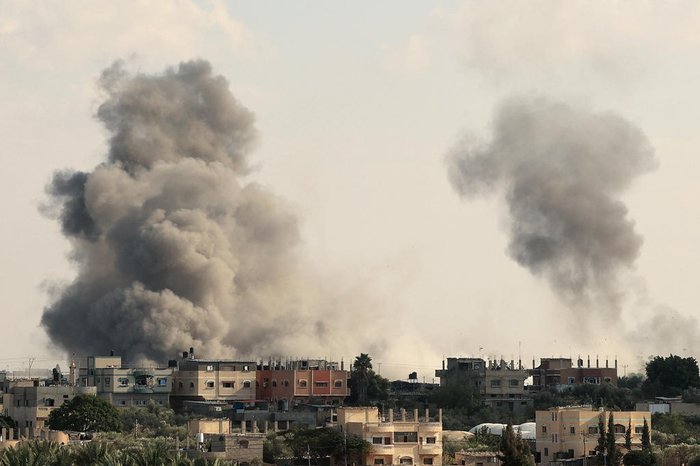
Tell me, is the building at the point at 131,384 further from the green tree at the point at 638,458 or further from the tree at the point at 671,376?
the green tree at the point at 638,458

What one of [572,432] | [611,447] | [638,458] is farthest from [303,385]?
[638,458]

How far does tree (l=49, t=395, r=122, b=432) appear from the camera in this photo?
93.0m

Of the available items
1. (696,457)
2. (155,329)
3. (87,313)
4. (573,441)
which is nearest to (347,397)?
(155,329)

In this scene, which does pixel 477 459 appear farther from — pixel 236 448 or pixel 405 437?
pixel 236 448

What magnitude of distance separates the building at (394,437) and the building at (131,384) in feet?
99.2

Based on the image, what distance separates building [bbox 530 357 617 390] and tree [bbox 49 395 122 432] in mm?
35795

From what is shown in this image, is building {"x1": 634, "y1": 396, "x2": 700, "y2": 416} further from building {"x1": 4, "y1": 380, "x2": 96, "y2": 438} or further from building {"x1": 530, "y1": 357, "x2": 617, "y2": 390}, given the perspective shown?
building {"x1": 4, "y1": 380, "x2": 96, "y2": 438}

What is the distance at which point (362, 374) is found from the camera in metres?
116

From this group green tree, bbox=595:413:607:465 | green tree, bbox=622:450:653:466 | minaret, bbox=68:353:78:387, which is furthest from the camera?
minaret, bbox=68:353:78:387

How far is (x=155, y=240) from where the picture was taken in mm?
128125

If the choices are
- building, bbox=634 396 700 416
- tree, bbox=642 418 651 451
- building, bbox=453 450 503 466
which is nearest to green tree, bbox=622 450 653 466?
tree, bbox=642 418 651 451

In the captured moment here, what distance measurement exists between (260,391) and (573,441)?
109 feet

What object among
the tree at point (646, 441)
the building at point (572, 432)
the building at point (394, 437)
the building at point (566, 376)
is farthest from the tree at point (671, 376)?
the building at point (394, 437)

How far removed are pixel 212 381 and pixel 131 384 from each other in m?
5.23
